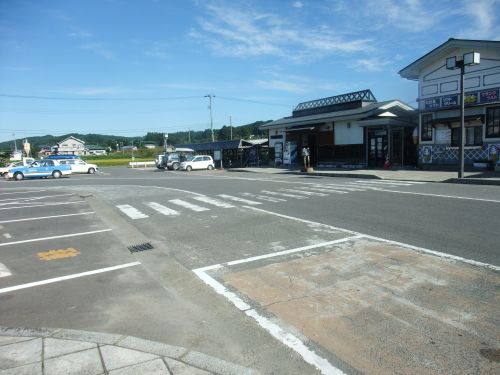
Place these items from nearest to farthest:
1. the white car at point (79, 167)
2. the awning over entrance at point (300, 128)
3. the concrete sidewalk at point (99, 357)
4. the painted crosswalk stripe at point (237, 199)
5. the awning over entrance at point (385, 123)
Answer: the concrete sidewalk at point (99, 357), the painted crosswalk stripe at point (237, 199), the awning over entrance at point (385, 123), the awning over entrance at point (300, 128), the white car at point (79, 167)

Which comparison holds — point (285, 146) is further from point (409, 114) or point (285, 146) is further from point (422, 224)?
point (422, 224)

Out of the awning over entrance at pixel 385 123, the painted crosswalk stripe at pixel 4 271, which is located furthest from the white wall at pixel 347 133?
the painted crosswalk stripe at pixel 4 271

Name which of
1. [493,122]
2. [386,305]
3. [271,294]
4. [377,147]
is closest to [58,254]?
[271,294]

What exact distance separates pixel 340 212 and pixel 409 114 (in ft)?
71.1

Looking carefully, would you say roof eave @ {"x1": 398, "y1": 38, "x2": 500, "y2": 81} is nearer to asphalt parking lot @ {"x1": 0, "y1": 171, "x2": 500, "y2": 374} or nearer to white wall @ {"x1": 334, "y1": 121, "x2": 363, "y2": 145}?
white wall @ {"x1": 334, "y1": 121, "x2": 363, "y2": 145}

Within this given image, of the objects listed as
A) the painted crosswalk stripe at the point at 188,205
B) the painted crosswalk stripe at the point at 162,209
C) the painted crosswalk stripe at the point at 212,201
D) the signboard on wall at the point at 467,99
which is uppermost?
the signboard on wall at the point at 467,99

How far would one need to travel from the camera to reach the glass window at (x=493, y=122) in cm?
2152

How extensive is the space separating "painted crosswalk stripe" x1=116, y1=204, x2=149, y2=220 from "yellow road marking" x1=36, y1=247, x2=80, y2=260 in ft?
12.7

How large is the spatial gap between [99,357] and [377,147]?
28.4 metres

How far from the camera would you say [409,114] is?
2970 centimetres

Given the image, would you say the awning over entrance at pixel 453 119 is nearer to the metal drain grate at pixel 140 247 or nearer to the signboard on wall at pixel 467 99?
the signboard on wall at pixel 467 99

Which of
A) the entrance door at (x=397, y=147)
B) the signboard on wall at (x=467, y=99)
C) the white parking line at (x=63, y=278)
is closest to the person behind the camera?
the white parking line at (x=63, y=278)

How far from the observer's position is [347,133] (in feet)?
104

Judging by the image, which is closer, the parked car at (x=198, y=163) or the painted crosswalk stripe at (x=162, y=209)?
the painted crosswalk stripe at (x=162, y=209)
